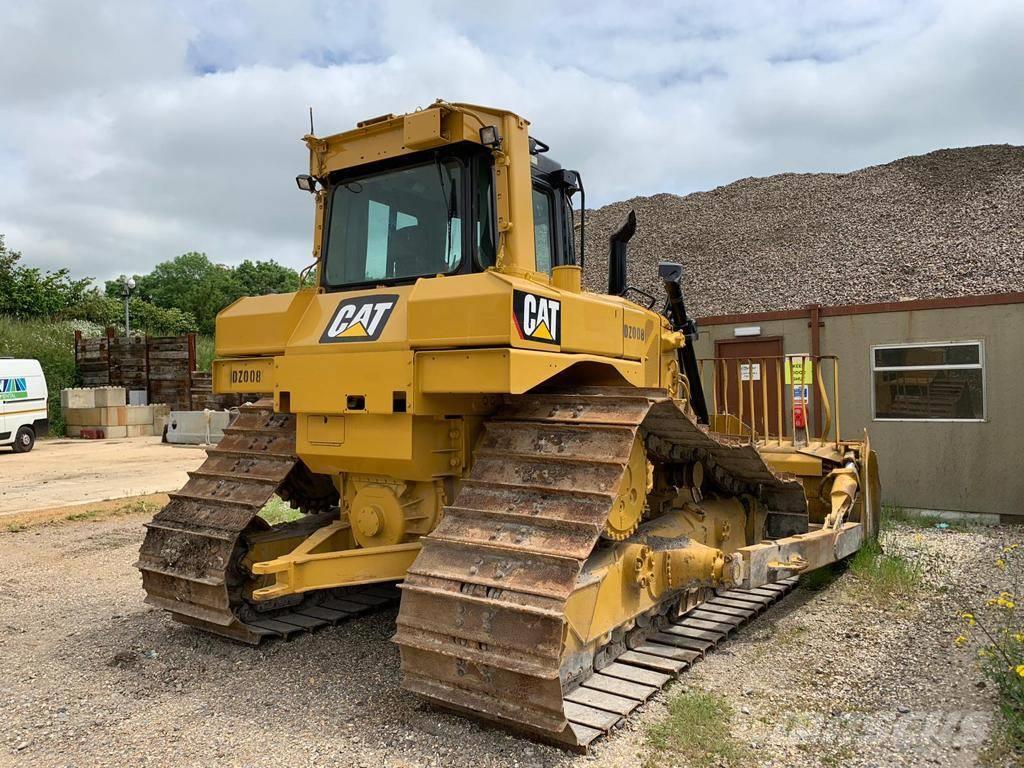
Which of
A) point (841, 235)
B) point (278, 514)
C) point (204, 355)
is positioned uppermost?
point (841, 235)

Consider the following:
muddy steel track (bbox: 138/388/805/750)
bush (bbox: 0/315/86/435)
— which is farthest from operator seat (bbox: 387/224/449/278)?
bush (bbox: 0/315/86/435)

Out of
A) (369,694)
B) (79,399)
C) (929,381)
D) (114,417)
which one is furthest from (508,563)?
(79,399)

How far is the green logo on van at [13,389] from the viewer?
18.1 metres

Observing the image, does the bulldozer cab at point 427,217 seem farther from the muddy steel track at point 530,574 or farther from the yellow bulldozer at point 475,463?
the muddy steel track at point 530,574

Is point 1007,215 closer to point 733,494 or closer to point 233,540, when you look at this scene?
point 733,494

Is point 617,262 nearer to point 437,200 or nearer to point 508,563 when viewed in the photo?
point 437,200

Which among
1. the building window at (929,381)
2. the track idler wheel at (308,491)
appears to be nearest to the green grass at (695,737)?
the track idler wheel at (308,491)

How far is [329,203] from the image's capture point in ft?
16.9

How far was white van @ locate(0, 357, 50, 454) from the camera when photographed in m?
18.0

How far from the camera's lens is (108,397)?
72.0ft

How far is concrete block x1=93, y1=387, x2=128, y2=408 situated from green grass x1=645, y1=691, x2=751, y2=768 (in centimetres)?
2146

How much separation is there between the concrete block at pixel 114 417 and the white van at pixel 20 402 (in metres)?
2.48

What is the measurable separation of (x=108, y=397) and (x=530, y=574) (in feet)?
70.6

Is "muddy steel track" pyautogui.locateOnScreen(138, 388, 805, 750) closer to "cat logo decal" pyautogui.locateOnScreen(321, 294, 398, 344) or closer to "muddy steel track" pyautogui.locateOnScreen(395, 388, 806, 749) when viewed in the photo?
"muddy steel track" pyautogui.locateOnScreen(395, 388, 806, 749)
